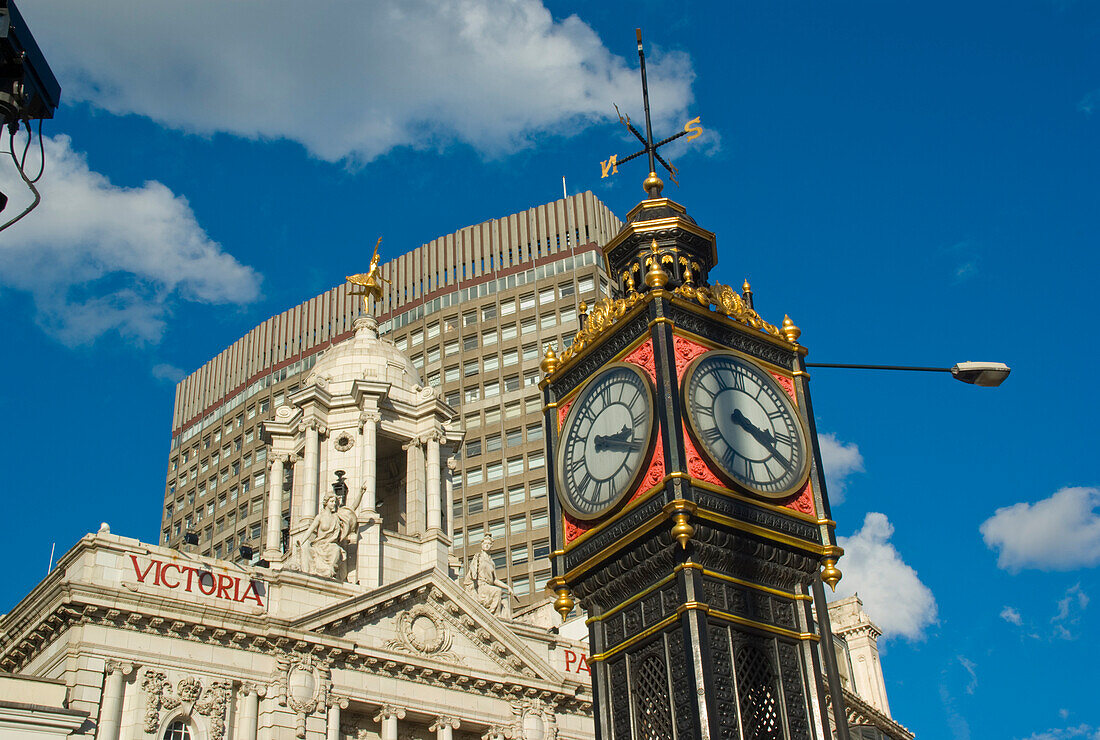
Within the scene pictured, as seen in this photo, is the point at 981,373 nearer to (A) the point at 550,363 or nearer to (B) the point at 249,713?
(A) the point at 550,363

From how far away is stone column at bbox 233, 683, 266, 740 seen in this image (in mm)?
35250

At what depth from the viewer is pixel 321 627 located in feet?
124

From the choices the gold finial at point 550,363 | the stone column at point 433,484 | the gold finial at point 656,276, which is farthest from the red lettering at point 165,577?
the gold finial at point 656,276

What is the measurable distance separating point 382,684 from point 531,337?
215 ft

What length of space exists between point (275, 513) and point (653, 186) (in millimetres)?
38206

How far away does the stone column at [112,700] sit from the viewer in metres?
32.6

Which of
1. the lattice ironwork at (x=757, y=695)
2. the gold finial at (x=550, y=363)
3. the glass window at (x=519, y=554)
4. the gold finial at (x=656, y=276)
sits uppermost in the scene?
the glass window at (x=519, y=554)

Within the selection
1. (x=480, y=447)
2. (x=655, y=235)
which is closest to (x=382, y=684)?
(x=655, y=235)

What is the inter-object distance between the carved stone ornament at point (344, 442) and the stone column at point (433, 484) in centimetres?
340

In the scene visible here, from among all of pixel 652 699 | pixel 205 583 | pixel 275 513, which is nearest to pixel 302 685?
pixel 205 583

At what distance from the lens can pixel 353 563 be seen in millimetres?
44375

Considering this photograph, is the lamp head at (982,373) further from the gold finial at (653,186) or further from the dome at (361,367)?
the dome at (361,367)

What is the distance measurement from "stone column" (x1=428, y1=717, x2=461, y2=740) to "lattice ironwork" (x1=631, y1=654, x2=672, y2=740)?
29.9 metres

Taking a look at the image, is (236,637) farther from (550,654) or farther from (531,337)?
(531,337)
